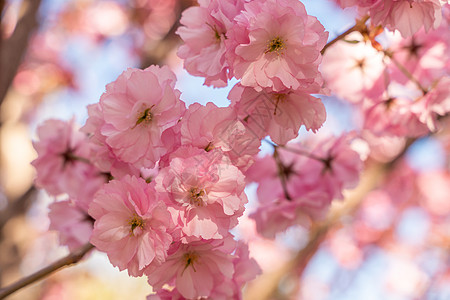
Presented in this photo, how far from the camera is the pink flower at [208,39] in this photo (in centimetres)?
73

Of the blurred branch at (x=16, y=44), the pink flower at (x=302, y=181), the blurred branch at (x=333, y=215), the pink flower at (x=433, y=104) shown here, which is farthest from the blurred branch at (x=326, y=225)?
the blurred branch at (x=16, y=44)

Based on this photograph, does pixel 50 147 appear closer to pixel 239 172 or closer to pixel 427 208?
pixel 239 172

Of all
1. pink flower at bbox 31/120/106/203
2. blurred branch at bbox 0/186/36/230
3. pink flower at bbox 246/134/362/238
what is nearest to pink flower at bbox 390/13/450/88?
pink flower at bbox 246/134/362/238

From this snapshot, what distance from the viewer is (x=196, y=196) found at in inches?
26.6

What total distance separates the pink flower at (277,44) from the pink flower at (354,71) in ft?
1.44

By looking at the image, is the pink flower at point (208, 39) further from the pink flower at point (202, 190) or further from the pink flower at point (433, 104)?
the pink flower at point (433, 104)

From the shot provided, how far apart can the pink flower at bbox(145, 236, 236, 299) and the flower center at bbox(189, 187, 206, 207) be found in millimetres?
66

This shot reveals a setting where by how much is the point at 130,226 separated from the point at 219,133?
210 mm

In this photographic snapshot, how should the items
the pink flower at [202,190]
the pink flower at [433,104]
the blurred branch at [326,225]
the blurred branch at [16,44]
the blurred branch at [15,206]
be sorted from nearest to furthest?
1. the pink flower at [202,190]
2. the pink flower at [433,104]
3. the blurred branch at [16,44]
4. the blurred branch at [326,225]
5. the blurred branch at [15,206]

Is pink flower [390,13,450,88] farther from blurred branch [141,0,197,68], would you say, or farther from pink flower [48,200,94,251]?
blurred branch [141,0,197,68]

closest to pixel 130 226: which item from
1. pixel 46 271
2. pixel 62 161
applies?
pixel 46 271

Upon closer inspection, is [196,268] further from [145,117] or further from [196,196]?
[145,117]

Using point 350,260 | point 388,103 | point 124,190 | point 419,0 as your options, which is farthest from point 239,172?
point 350,260

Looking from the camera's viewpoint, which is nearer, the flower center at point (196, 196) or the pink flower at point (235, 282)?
the flower center at point (196, 196)
